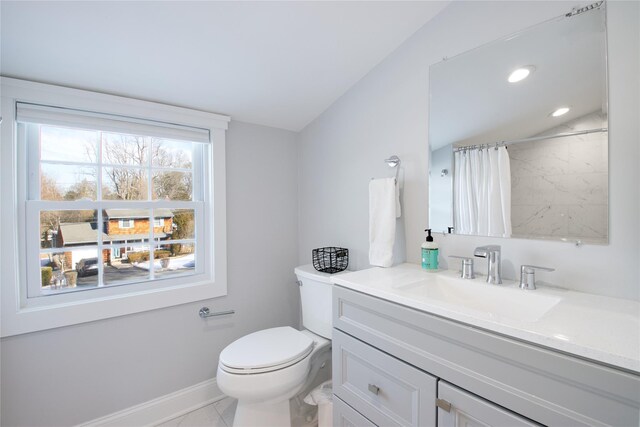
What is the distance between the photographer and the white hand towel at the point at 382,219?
1.46 m

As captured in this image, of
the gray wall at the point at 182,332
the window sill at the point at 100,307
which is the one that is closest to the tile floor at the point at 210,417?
the gray wall at the point at 182,332

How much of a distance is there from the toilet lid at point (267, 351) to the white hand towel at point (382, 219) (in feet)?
1.92

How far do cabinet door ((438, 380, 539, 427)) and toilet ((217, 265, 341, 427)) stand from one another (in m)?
0.76

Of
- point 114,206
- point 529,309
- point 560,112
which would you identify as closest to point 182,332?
point 114,206

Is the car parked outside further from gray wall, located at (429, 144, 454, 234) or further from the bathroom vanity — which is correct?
gray wall, located at (429, 144, 454, 234)

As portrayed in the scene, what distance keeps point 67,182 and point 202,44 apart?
100 cm

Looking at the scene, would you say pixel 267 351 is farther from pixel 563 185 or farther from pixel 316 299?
pixel 563 185

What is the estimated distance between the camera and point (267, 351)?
1455mm

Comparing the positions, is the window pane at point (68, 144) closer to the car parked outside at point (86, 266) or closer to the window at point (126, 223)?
the window at point (126, 223)

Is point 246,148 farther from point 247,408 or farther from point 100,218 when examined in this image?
point 247,408

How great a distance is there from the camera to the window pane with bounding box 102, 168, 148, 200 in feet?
5.23

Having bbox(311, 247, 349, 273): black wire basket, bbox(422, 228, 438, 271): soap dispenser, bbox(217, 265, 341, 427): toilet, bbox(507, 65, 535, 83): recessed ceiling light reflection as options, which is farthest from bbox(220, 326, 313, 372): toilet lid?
bbox(507, 65, 535, 83): recessed ceiling light reflection

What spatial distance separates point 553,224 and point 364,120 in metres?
1.07

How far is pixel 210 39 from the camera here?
4.24ft
